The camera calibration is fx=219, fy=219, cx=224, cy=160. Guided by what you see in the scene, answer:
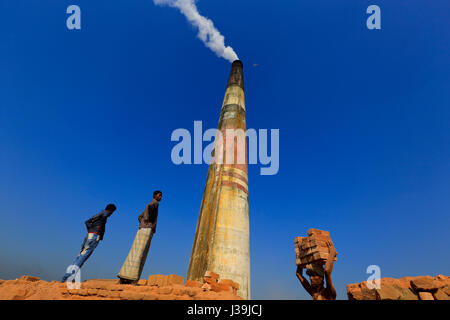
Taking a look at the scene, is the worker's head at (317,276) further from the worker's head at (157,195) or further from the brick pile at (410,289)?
the worker's head at (157,195)

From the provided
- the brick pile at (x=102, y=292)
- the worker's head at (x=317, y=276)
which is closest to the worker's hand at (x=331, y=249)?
the worker's head at (x=317, y=276)

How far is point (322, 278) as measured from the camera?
5.99 meters

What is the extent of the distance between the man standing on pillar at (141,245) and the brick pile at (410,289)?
5426 millimetres

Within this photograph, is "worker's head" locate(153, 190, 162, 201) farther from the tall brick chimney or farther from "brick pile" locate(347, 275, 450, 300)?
"brick pile" locate(347, 275, 450, 300)

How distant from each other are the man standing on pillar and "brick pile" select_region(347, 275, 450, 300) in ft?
17.8

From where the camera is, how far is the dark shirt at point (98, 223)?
5633 millimetres

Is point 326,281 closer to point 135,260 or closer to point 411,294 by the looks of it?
point 411,294

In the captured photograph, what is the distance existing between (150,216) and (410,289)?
646cm

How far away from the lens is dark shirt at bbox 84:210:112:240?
5.63 meters
